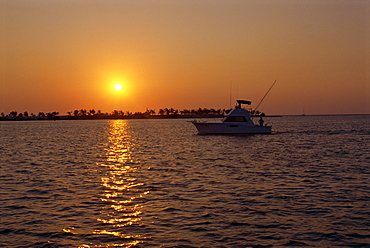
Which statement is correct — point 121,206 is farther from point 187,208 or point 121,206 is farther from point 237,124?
point 237,124

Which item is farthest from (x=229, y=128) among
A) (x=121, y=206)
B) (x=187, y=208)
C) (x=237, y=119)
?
(x=187, y=208)

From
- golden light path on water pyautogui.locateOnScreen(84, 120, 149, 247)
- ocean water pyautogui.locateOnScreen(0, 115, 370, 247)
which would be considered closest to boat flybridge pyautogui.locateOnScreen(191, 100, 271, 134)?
ocean water pyautogui.locateOnScreen(0, 115, 370, 247)

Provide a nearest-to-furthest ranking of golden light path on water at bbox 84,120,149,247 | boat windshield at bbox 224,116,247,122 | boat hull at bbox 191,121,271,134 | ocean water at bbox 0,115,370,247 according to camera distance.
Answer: ocean water at bbox 0,115,370,247, golden light path on water at bbox 84,120,149,247, boat hull at bbox 191,121,271,134, boat windshield at bbox 224,116,247,122

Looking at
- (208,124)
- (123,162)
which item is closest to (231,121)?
(208,124)

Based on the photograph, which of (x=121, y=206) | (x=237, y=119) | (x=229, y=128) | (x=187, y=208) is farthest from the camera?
(x=229, y=128)

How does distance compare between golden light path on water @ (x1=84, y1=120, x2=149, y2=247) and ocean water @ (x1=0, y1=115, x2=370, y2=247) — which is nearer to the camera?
ocean water @ (x1=0, y1=115, x2=370, y2=247)

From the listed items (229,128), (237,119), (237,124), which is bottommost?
(229,128)

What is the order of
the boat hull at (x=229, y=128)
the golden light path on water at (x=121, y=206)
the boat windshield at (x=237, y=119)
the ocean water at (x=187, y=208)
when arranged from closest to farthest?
the ocean water at (x=187, y=208), the golden light path on water at (x=121, y=206), the boat hull at (x=229, y=128), the boat windshield at (x=237, y=119)

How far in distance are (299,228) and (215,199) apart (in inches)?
184

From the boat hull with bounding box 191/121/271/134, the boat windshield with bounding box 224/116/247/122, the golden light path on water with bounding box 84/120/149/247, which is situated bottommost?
the golden light path on water with bounding box 84/120/149/247

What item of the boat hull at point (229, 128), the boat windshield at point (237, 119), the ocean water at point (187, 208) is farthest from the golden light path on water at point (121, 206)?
the boat windshield at point (237, 119)

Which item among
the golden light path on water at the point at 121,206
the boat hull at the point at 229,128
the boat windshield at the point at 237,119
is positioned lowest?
the golden light path on water at the point at 121,206

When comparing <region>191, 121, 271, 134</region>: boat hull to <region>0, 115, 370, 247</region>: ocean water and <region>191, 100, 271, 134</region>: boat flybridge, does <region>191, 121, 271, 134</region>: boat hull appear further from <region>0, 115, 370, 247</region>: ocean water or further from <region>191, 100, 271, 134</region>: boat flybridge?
<region>0, 115, 370, 247</region>: ocean water

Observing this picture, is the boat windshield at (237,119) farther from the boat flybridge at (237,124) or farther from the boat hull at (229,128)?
the boat hull at (229,128)
